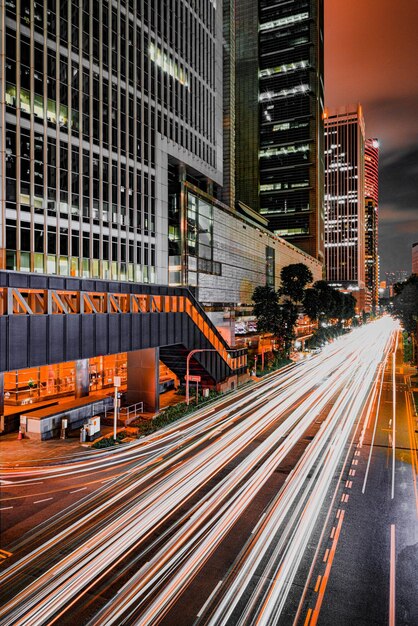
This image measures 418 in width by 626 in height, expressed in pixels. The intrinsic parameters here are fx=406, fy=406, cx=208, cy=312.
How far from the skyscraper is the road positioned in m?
125

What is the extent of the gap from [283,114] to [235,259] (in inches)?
3752

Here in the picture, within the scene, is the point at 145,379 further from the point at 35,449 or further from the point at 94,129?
the point at 94,129

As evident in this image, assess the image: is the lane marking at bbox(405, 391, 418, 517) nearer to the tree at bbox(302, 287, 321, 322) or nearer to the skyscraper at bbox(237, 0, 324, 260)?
the tree at bbox(302, 287, 321, 322)

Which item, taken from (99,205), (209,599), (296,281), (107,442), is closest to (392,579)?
(209,599)

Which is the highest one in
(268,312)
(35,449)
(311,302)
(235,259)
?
(235,259)

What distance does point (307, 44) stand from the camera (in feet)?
457

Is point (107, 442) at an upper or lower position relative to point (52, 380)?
lower

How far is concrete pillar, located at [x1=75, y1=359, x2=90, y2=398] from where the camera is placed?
36812 millimetres

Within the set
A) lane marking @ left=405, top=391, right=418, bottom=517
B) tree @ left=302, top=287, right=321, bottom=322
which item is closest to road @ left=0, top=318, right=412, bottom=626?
lane marking @ left=405, top=391, right=418, bottom=517

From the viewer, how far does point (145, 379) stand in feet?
108

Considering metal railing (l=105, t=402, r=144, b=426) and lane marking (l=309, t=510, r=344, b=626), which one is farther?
metal railing (l=105, t=402, r=144, b=426)

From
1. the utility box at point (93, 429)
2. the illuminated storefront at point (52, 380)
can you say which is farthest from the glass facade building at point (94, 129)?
the utility box at point (93, 429)

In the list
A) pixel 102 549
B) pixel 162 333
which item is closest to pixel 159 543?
pixel 102 549

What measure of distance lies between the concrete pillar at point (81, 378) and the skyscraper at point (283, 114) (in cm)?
11314
